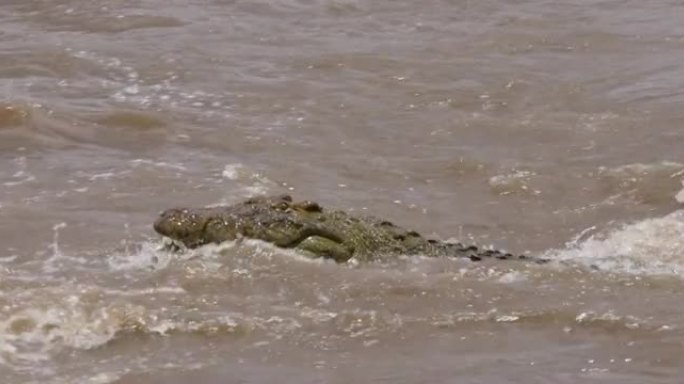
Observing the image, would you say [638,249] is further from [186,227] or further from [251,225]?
[186,227]

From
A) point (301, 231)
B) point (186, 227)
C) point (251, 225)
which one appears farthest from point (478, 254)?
point (186, 227)

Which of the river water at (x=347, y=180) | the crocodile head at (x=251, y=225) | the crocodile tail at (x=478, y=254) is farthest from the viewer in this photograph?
the crocodile tail at (x=478, y=254)

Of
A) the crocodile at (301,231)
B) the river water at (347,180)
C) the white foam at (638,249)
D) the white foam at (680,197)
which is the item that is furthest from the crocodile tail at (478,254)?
the white foam at (680,197)

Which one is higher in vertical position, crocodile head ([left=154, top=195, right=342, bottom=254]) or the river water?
crocodile head ([left=154, top=195, right=342, bottom=254])

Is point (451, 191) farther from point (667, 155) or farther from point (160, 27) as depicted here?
point (160, 27)

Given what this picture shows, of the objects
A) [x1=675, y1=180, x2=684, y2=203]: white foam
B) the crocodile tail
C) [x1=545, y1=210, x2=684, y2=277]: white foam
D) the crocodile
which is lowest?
[x1=675, y1=180, x2=684, y2=203]: white foam

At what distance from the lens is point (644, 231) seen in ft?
33.3

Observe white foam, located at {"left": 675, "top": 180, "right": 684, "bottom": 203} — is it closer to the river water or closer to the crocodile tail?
the river water

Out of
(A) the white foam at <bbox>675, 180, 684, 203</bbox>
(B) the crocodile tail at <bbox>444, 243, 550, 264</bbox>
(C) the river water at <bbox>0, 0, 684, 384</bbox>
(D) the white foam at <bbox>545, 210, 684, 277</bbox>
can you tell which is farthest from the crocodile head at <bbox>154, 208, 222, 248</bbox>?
(A) the white foam at <bbox>675, 180, 684, 203</bbox>

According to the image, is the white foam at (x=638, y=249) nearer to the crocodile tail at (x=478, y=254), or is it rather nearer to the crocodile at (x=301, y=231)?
the crocodile tail at (x=478, y=254)

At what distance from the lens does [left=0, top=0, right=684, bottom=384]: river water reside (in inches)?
283

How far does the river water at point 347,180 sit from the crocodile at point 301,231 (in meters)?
0.11

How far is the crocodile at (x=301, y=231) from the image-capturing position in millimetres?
8680

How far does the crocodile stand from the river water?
4.4 inches
